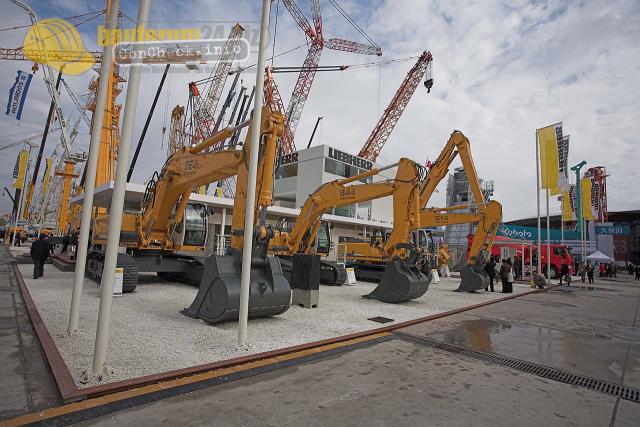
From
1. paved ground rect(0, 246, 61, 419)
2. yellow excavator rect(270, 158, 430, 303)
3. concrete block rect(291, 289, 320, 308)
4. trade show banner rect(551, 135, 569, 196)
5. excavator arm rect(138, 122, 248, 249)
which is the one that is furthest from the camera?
trade show banner rect(551, 135, 569, 196)

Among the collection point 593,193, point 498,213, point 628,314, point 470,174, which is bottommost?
point 628,314

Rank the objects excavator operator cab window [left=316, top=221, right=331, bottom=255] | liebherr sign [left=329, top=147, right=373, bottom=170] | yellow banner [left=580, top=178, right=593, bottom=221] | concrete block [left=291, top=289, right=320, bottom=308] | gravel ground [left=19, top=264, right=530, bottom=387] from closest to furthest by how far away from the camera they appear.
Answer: gravel ground [left=19, top=264, right=530, bottom=387], concrete block [left=291, top=289, right=320, bottom=308], excavator operator cab window [left=316, top=221, right=331, bottom=255], yellow banner [left=580, top=178, right=593, bottom=221], liebherr sign [left=329, top=147, right=373, bottom=170]

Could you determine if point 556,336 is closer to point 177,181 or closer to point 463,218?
point 463,218

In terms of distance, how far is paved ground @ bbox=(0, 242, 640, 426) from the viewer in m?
3.38

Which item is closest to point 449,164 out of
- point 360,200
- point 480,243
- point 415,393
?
point 480,243

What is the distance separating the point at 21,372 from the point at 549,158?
23.9 m

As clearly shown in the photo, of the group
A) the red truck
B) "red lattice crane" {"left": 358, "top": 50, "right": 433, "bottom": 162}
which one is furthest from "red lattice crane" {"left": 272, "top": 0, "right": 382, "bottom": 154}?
the red truck

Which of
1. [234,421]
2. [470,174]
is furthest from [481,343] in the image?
[470,174]

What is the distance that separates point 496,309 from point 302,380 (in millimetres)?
9403

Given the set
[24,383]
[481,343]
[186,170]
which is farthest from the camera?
[186,170]

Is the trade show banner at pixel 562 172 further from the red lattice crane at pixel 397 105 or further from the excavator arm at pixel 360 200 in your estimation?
the red lattice crane at pixel 397 105

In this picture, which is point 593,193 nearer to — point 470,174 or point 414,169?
point 470,174

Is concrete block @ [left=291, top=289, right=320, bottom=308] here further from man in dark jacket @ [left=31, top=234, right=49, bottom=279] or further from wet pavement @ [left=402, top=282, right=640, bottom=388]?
man in dark jacket @ [left=31, top=234, right=49, bottom=279]

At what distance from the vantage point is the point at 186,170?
9586 millimetres
